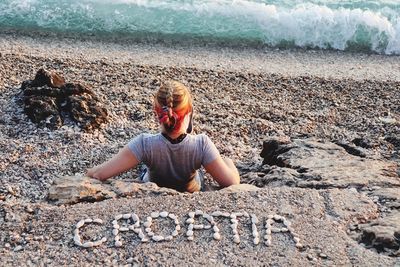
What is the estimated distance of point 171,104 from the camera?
402 cm

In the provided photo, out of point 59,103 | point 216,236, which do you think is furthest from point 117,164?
point 59,103

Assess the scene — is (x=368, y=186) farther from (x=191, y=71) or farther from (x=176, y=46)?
(x=176, y=46)

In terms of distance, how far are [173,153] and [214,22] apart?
6281 mm

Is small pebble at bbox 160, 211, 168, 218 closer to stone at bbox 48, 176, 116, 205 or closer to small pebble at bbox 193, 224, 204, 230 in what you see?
small pebble at bbox 193, 224, 204, 230

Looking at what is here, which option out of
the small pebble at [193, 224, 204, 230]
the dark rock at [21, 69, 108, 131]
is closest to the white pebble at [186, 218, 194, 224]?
the small pebble at [193, 224, 204, 230]

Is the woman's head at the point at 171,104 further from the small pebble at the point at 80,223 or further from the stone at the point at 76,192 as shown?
the small pebble at the point at 80,223

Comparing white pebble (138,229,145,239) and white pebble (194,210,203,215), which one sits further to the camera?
white pebble (194,210,203,215)

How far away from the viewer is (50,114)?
213 inches

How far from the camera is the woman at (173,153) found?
405 centimetres

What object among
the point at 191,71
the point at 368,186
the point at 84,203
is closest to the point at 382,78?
the point at 191,71

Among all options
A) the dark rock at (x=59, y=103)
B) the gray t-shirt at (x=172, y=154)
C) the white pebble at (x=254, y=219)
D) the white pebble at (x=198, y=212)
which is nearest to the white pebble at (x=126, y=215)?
the white pebble at (x=198, y=212)

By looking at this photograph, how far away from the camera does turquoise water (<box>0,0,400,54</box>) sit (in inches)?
384

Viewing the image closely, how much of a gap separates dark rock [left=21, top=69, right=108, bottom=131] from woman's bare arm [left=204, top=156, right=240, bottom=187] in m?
1.54

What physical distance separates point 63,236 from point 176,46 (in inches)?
239
